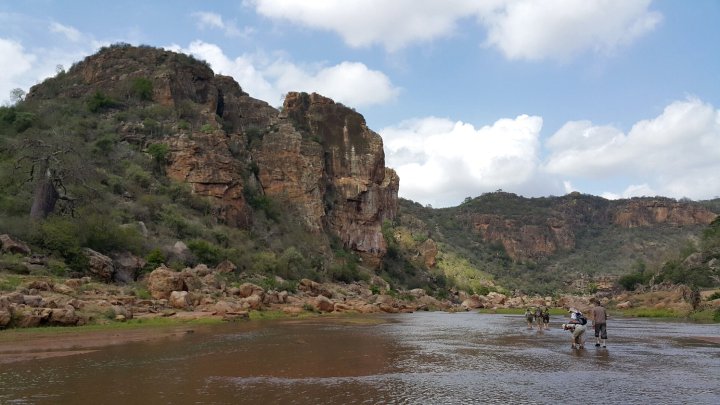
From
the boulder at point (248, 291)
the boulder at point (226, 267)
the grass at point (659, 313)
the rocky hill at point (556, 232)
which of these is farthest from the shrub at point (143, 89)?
the rocky hill at point (556, 232)

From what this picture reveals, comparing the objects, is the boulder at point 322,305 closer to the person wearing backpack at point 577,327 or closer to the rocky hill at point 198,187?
the rocky hill at point 198,187

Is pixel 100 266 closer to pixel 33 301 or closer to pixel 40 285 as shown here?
pixel 40 285

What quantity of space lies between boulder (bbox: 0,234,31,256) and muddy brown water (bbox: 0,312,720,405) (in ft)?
40.6

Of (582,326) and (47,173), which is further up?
(47,173)

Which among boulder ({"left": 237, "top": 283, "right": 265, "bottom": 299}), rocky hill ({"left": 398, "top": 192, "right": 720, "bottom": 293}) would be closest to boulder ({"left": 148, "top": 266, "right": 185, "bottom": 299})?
boulder ({"left": 237, "top": 283, "right": 265, "bottom": 299})

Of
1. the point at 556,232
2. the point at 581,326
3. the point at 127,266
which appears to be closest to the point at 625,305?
the point at 581,326

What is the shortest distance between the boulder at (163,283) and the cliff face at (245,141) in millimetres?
25300

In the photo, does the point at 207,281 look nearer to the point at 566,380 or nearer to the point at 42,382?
the point at 42,382

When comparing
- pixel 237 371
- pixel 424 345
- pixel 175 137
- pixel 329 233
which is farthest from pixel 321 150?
pixel 237 371

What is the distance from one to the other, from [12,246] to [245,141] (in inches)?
1833

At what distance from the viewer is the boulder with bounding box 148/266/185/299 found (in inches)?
1012

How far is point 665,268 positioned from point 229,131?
58525 mm

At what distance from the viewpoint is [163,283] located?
26031mm

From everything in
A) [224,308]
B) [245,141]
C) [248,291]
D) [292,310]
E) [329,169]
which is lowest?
[292,310]
